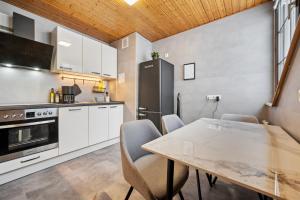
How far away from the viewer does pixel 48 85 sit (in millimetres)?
2406

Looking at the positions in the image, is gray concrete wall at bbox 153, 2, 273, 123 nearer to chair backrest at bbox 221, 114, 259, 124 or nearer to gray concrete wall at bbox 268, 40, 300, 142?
chair backrest at bbox 221, 114, 259, 124

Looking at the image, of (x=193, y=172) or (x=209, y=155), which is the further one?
(x=193, y=172)

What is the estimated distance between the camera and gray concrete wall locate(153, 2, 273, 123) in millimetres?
2107

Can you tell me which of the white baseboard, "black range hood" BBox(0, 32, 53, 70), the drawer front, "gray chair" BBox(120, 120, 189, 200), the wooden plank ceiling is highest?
the wooden plank ceiling

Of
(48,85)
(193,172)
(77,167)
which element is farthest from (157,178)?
(48,85)

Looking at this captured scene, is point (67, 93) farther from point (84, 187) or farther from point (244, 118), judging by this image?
point (244, 118)

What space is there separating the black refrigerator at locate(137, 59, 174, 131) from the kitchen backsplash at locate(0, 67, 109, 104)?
1.62 meters

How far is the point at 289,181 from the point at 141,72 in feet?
9.03

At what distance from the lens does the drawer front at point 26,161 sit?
59.4 inches

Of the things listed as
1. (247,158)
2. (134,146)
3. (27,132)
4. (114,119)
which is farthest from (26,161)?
(247,158)

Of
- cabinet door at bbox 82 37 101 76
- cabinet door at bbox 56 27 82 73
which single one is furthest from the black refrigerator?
cabinet door at bbox 56 27 82 73

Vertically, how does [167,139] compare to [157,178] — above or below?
above

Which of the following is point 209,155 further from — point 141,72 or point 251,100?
point 141,72

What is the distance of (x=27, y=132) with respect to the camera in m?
1.71
